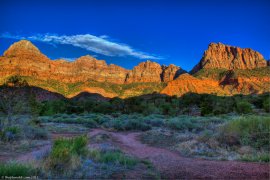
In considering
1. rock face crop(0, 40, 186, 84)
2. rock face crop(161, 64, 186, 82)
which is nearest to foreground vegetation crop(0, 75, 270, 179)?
rock face crop(0, 40, 186, 84)

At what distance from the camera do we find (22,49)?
14862 cm

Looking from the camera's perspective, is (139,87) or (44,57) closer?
(139,87)

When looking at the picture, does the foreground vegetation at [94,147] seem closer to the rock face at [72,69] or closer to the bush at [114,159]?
the bush at [114,159]

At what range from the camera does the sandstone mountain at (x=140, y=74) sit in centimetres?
11150

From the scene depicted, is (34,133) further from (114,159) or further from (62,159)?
(62,159)

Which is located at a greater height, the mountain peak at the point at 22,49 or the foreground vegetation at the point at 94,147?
the mountain peak at the point at 22,49

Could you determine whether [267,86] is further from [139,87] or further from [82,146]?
[82,146]

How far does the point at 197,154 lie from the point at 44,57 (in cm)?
15535

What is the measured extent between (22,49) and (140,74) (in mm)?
71867

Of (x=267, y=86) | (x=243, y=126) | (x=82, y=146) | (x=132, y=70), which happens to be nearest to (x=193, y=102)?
(x=267, y=86)

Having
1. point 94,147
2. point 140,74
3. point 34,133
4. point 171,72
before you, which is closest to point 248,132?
point 94,147

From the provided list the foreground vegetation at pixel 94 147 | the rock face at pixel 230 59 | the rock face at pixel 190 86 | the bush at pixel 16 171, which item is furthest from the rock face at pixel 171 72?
the bush at pixel 16 171

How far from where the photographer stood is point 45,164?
7336 mm

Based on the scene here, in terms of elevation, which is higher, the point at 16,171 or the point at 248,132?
the point at 248,132
